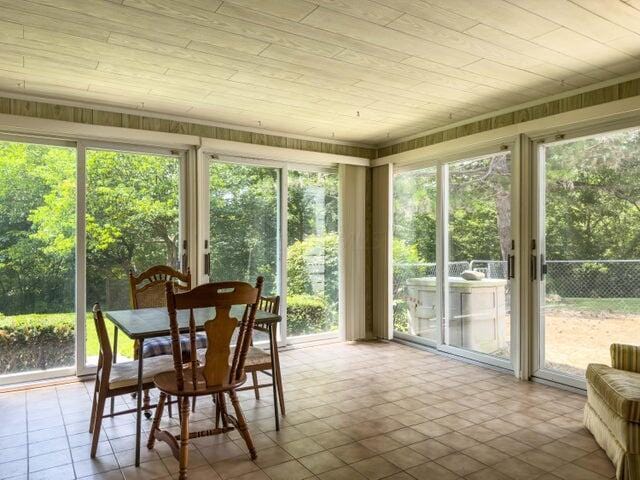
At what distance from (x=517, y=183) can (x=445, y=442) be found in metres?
2.34

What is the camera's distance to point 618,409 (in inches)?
92.7

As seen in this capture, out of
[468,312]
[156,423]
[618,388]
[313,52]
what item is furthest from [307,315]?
[618,388]

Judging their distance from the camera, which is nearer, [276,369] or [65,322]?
[276,369]

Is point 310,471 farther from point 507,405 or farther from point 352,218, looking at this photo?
point 352,218

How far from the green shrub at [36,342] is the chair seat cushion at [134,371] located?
5.29 feet

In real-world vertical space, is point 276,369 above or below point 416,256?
below

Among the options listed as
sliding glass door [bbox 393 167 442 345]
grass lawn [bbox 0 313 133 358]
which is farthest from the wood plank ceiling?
grass lawn [bbox 0 313 133 358]

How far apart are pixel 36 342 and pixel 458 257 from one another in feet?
12.9

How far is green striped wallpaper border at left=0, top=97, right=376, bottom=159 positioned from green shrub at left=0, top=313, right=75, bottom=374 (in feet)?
5.52

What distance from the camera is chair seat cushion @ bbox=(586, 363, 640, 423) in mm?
2285

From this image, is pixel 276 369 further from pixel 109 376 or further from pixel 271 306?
pixel 109 376

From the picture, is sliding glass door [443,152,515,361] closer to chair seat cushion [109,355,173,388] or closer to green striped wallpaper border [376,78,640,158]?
green striped wallpaper border [376,78,640,158]

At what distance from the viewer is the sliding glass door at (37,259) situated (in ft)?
12.6

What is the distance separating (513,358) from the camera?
163 inches
